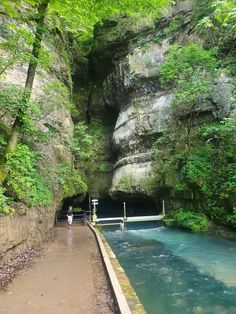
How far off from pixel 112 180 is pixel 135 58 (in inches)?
402

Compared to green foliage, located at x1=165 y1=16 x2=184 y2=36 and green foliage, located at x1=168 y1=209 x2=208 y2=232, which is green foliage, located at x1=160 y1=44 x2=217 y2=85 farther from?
green foliage, located at x1=168 y1=209 x2=208 y2=232

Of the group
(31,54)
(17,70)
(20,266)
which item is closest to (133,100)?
(17,70)

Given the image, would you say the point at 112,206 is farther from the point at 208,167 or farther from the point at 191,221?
the point at 208,167

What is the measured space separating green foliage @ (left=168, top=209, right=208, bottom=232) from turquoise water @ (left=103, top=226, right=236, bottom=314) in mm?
774

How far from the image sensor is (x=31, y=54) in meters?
9.34

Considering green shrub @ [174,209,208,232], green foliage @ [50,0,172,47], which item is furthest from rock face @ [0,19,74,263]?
green shrub @ [174,209,208,232]

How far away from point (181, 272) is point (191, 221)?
8.20m

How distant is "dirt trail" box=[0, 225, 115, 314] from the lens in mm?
5129

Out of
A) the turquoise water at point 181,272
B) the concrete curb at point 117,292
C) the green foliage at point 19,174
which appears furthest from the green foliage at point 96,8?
the turquoise water at point 181,272

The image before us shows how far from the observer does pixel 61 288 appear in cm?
625

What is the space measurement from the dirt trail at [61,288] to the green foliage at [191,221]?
9541 millimetres

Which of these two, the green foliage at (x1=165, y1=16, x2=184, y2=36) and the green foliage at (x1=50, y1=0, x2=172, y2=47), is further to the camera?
the green foliage at (x1=165, y1=16, x2=184, y2=36)

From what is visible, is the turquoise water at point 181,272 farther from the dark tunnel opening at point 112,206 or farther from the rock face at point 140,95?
the dark tunnel opening at point 112,206

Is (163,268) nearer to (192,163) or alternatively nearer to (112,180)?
(192,163)
